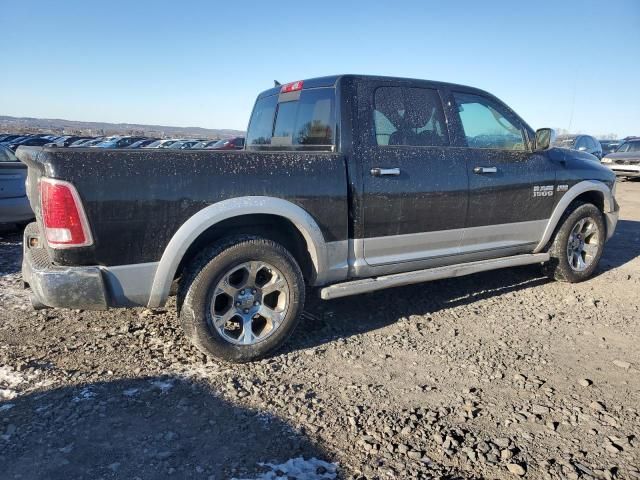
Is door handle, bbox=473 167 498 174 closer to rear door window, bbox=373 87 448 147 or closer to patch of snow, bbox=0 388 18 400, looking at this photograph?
rear door window, bbox=373 87 448 147

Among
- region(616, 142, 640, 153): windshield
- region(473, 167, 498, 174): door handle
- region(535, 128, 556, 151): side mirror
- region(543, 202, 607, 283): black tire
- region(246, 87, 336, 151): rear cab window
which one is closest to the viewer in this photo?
region(246, 87, 336, 151): rear cab window

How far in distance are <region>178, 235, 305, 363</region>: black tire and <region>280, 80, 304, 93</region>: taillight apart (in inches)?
66.2

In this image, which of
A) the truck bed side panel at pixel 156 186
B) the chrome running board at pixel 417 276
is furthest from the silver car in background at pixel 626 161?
the truck bed side panel at pixel 156 186

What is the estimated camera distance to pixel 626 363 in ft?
12.1

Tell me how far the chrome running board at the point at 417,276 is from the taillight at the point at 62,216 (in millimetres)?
1665

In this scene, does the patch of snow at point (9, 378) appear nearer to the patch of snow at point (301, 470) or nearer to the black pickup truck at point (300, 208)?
the black pickup truck at point (300, 208)

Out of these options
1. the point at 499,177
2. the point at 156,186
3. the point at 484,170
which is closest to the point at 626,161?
the point at 499,177

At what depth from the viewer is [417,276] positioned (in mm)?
4184

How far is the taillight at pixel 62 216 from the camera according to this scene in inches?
115

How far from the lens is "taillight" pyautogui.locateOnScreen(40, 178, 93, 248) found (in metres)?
2.92

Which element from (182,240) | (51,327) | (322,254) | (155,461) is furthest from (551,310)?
(51,327)

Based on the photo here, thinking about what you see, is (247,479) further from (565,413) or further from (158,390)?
(565,413)

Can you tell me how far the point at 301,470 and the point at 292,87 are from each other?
10.9ft

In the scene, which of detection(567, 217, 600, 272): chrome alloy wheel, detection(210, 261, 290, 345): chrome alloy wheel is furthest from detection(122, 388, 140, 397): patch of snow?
detection(567, 217, 600, 272): chrome alloy wheel
